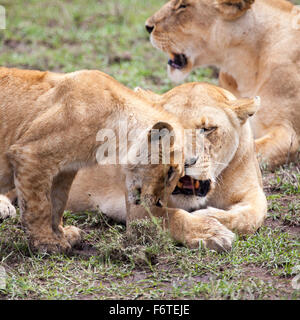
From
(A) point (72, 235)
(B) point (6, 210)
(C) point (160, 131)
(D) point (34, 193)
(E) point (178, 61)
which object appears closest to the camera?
(C) point (160, 131)

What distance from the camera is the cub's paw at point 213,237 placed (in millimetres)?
3309

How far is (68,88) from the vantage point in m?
3.49

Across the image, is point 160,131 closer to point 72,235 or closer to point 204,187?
point 204,187

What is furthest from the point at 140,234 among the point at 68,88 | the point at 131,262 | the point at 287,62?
the point at 287,62

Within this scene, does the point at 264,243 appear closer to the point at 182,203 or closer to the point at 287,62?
the point at 182,203

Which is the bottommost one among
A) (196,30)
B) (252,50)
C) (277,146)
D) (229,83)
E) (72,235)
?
(72,235)

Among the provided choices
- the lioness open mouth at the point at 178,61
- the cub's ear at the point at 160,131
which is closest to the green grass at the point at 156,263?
the cub's ear at the point at 160,131

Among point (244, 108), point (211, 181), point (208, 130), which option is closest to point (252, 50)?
point (244, 108)

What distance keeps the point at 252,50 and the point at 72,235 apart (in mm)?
2570

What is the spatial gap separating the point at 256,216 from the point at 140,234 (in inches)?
28.6

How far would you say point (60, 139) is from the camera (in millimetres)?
3291

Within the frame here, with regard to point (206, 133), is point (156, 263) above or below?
below

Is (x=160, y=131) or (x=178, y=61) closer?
(x=160, y=131)

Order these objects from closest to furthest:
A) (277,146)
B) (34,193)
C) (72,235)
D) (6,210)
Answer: (34,193), (72,235), (6,210), (277,146)
